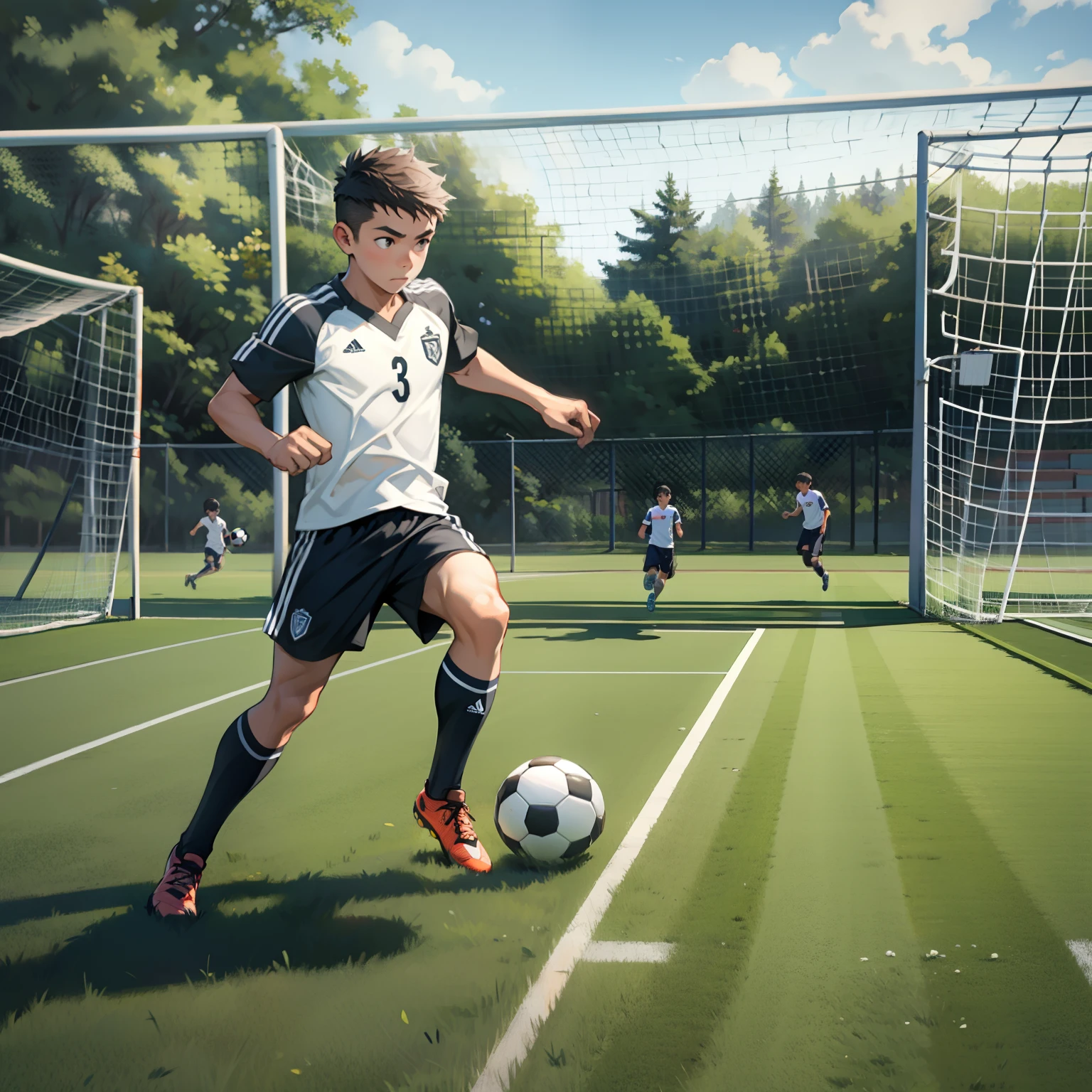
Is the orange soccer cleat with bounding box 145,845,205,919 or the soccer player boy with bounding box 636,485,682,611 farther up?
the soccer player boy with bounding box 636,485,682,611

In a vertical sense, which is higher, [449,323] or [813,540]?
[449,323]

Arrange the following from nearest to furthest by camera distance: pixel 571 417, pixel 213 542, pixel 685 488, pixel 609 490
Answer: pixel 571 417 < pixel 213 542 < pixel 609 490 < pixel 685 488

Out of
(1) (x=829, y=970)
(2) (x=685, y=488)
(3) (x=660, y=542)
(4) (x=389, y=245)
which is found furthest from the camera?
(2) (x=685, y=488)

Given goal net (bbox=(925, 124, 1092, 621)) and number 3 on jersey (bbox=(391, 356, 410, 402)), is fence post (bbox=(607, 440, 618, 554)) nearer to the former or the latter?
goal net (bbox=(925, 124, 1092, 621))

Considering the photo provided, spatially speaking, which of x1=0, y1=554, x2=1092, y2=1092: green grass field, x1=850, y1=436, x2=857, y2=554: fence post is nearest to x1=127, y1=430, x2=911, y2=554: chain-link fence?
x1=850, y1=436, x2=857, y2=554: fence post

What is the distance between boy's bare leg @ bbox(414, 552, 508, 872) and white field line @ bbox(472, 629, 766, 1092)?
0.47m

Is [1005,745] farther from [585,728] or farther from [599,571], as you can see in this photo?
[599,571]

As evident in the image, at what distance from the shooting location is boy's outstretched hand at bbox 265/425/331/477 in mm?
3016

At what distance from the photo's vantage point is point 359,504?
3.40 meters

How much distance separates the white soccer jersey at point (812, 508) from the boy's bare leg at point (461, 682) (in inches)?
499

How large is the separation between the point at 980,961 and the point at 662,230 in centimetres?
1702

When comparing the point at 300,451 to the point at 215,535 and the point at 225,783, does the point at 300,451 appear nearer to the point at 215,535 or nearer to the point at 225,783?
the point at 225,783

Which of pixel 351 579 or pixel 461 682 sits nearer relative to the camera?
pixel 351 579

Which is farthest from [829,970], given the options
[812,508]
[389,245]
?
[812,508]
